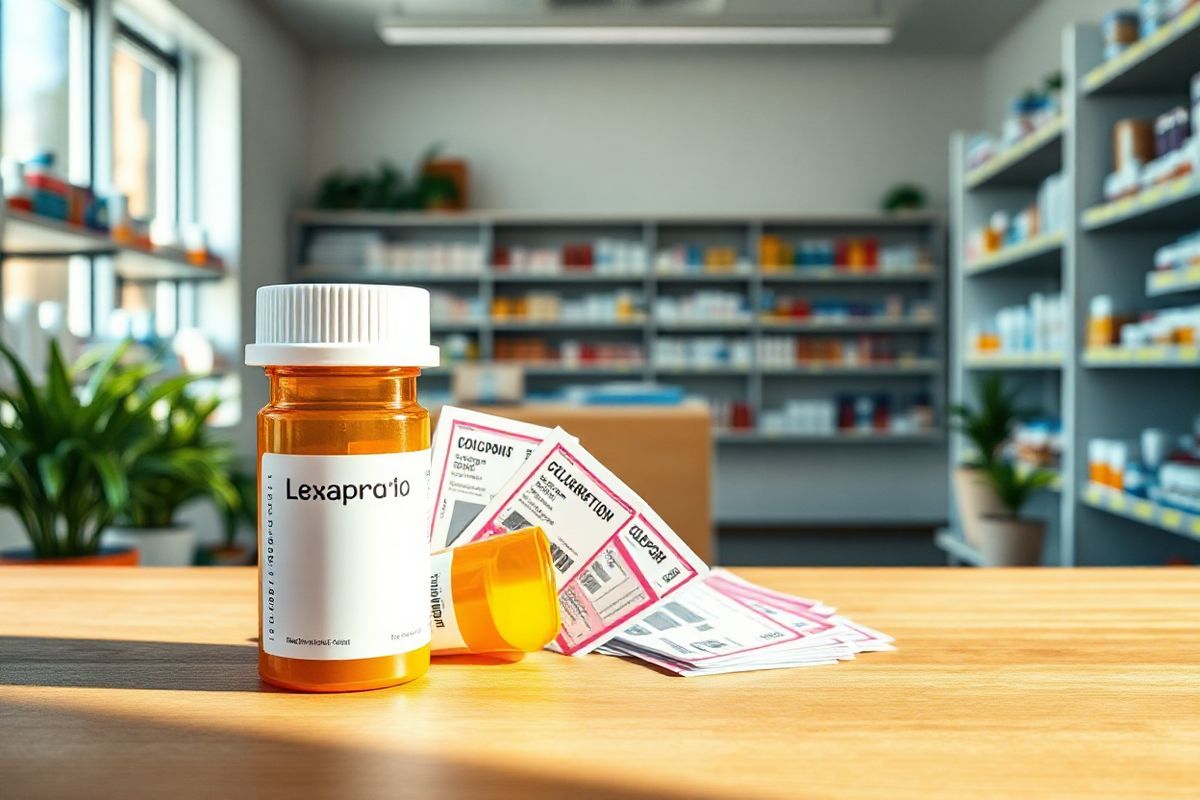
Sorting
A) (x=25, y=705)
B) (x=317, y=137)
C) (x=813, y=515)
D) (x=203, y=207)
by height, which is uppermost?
(x=317, y=137)

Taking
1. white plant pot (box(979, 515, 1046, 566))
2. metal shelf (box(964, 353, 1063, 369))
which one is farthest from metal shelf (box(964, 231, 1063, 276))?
white plant pot (box(979, 515, 1046, 566))

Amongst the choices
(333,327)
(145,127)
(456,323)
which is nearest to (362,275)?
(456,323)

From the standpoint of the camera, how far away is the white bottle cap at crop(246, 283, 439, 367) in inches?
18.6

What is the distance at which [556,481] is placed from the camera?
60cm

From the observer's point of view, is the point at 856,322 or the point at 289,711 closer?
the point at 289,711

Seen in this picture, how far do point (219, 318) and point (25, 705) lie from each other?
5.52 m

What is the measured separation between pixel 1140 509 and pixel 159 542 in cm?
289

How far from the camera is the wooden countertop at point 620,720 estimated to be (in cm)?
39

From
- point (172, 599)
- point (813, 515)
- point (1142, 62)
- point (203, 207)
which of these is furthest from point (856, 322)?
point (172, 599)

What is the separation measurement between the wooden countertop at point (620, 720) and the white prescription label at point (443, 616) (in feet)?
0.04

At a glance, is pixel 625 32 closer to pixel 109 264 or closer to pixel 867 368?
pixel 109 264

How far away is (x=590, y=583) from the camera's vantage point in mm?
585

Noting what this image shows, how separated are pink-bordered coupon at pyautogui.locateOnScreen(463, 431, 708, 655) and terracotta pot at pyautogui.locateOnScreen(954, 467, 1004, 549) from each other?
13.0ft

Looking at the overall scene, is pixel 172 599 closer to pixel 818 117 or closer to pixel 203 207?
pixel 203 207
